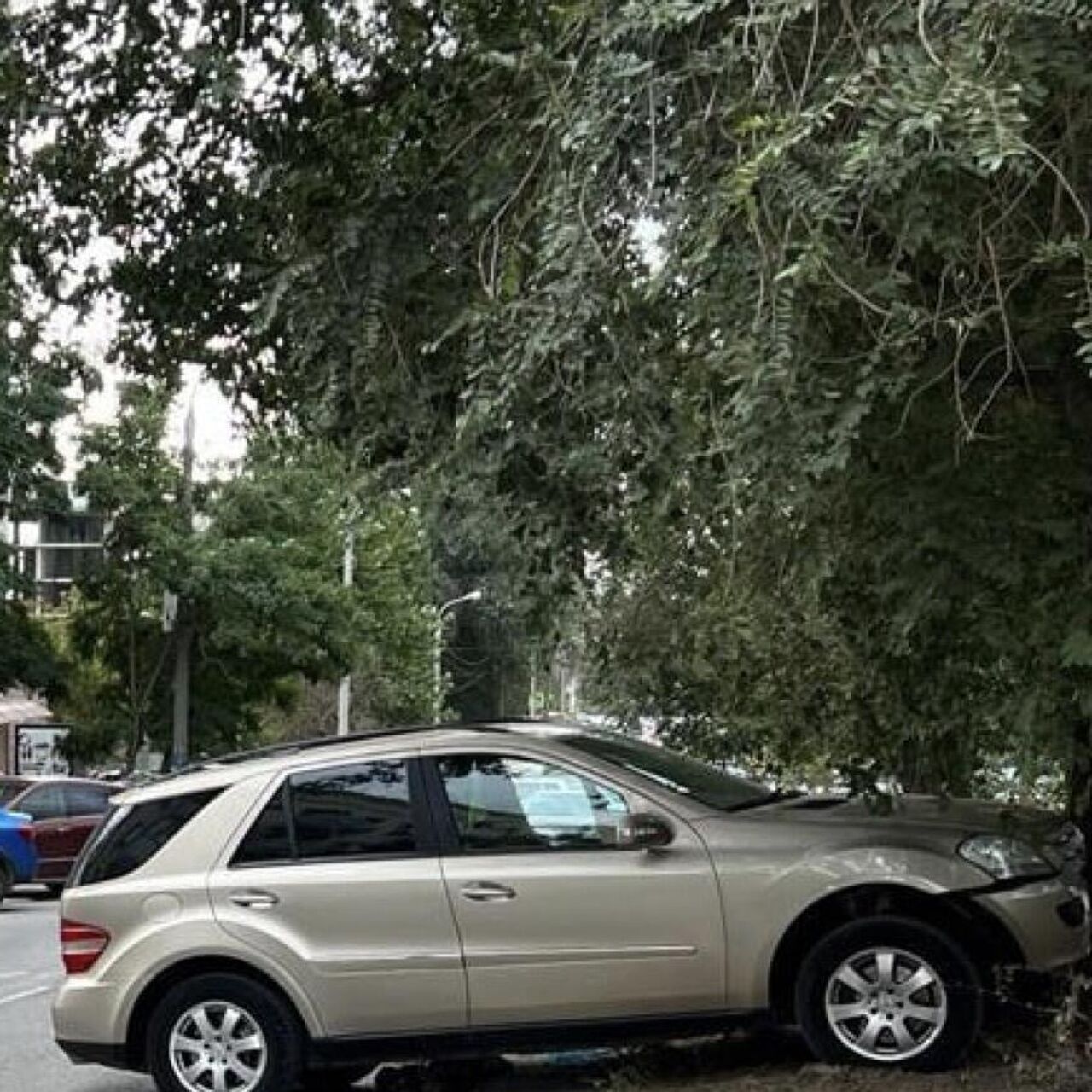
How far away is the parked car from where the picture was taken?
6699mm

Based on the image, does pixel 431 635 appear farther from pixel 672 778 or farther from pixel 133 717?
pixel 672 778

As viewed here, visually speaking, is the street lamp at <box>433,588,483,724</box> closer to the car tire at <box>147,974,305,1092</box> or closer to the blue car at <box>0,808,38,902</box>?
the blue car at <box>0,808,38,902</box>

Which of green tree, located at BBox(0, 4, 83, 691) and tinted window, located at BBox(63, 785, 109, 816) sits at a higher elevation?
green tree, located at BBox(0, 4, 83, 691)

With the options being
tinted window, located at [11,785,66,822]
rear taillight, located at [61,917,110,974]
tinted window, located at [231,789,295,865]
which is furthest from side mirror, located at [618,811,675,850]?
tinted window, located at [11,785,66,822]

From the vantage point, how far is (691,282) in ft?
16.2

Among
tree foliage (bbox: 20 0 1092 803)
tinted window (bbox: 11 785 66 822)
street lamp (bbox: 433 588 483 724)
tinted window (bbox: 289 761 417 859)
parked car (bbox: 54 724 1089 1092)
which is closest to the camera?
tree foliage (bbox: 20 0 1092 803)

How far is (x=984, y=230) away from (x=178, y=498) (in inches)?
1064

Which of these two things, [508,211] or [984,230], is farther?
[508,211]

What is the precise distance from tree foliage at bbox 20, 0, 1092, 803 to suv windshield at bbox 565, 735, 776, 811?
753mm

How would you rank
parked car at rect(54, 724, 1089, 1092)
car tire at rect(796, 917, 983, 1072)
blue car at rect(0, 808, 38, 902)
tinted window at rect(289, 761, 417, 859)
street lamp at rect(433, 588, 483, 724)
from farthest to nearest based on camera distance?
street lamp at rect(433, 588, 483, 724), blue car at rect(0, 808, 38, 902), tinted window at rect(289, 761, 417, 859), parked car at rect(54, 724, 1089, 1092), car tire at rect(796, 917, 983, 1072)

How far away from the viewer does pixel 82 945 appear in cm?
729

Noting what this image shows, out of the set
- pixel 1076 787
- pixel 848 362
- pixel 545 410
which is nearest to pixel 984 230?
pixel 848 362

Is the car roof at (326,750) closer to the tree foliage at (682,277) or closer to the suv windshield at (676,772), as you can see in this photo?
the suv windshield at (676,772)

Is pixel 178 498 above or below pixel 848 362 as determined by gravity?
above
